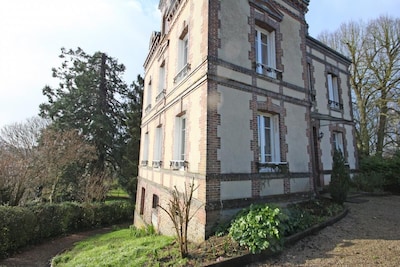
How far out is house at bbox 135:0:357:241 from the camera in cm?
542

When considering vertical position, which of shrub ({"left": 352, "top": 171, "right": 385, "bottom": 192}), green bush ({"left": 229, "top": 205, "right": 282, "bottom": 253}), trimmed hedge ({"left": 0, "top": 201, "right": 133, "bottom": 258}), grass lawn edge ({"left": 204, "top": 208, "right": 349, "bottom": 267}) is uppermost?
shrub ({"left": 352, "top": 171, "right": 385, "bottom": 192})

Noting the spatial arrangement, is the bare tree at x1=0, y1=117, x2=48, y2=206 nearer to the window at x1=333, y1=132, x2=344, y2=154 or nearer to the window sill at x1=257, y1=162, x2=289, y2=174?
the window sill at x1=257, y1=162, x2=289, y2=174

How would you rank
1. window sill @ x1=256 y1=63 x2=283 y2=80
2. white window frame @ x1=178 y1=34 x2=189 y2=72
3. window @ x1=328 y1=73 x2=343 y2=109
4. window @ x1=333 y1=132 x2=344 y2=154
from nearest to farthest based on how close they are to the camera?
window sill @ x1=256 y1=63 x2=283 y2=80, white window frame @ x1=178 y1=34 x2=189 y2=72, window @ x1=333 y1=132 x2=344 y2=154, window @ x1=328 y1=73 x2=343 y2=109

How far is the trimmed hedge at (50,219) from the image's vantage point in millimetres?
9562

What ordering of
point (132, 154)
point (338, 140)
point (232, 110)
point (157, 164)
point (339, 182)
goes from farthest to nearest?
point (132, 154) < point (338, 140) < point (157, 164) < point (339, 182) < point (232, 110)

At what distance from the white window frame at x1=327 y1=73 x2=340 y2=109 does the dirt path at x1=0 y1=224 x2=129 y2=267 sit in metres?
15.1

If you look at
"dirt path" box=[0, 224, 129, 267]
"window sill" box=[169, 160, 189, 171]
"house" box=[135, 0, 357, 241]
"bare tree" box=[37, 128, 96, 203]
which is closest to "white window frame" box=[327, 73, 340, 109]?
"house" box=[135, 0, 357, 241]

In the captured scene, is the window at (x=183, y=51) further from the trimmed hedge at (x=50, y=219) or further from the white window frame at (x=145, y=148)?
the trimmed hedge at (x=50, y=219)

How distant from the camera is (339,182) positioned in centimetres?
727

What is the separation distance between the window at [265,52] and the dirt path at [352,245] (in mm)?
4734

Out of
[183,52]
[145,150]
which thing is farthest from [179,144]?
[145,150]

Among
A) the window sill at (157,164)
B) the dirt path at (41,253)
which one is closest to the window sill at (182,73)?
the window sill at (157,164)

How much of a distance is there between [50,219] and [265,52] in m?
13.5

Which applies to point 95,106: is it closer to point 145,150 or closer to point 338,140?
point 145,150
